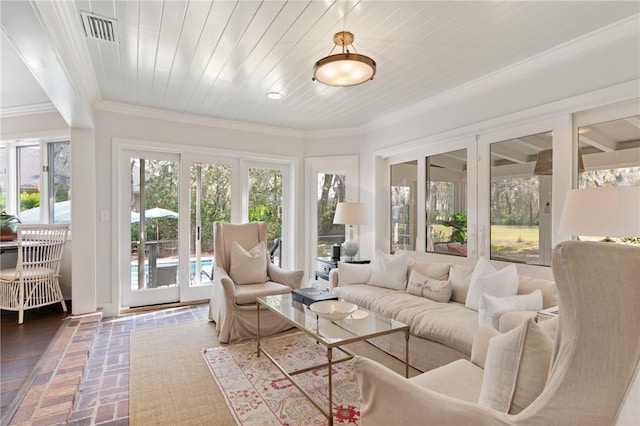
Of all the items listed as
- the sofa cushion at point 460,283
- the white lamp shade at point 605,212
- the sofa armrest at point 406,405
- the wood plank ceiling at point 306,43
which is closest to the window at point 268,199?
the wood plank ceiling at point 306,43

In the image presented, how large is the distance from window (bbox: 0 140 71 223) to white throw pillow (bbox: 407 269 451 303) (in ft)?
14.5

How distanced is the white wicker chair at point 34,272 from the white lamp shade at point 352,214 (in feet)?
10.7

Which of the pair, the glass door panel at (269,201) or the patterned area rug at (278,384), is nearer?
the patterned area rug at (278,384)

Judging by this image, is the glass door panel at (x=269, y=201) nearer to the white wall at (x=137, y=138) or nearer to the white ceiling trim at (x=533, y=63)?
the white wall at (x=137, y=138)

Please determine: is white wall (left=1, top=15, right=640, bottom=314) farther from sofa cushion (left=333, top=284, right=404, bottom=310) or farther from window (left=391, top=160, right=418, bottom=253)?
sofa cushion (left=333, top=284, right=404, bottom=310)

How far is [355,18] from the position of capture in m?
2.19

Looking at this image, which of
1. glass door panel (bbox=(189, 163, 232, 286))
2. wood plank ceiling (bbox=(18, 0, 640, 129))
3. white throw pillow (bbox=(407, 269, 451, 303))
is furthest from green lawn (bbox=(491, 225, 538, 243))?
glass door panel (bbox=(189, 163, 232, 286))

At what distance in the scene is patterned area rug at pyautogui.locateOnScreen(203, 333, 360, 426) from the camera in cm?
200

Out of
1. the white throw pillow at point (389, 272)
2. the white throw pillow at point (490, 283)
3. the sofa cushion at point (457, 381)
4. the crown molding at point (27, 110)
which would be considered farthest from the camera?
the crown molding at point (27, 110)

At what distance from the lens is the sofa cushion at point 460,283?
2.95 meters

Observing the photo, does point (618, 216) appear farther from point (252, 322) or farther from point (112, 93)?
point (112, 93)

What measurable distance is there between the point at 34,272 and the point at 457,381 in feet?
13.9

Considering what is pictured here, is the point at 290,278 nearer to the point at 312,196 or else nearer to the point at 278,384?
the point at 278,384

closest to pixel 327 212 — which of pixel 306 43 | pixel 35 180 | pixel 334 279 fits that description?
pixel 334 279
